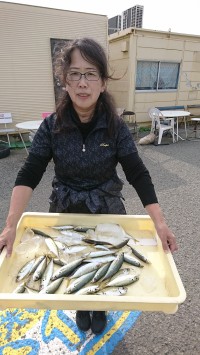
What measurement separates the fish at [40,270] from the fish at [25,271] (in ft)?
0.16

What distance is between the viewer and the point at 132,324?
2.49 m

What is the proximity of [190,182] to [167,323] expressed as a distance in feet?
14.0

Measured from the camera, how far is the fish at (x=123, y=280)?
1.42 metres

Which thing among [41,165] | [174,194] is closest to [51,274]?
[41,165]

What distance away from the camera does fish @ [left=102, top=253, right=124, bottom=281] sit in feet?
4.90

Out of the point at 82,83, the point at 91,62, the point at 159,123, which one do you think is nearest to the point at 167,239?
the point at 82,83

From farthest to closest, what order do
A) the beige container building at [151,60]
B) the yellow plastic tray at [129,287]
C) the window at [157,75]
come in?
the window at [157,75] < the beige container building at [151,60] < the yellow plastic tray at [129,287]

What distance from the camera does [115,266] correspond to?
1.53 meters

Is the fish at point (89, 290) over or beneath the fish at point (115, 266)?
beneath

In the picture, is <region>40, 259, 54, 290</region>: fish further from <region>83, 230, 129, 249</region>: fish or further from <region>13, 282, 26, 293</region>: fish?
<region>83, 230, 129, 249</region>: fish

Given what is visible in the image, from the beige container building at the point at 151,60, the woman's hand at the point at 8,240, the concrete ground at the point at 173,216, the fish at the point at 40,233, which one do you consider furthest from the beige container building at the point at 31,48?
the woman's hand at the point at 8,240

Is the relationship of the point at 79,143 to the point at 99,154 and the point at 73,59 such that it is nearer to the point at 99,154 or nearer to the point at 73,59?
the point at 99,154

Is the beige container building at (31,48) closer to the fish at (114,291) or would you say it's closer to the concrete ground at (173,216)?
the concrete ground at (173,216)

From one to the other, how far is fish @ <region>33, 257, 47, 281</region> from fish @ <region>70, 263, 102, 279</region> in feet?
0.62
